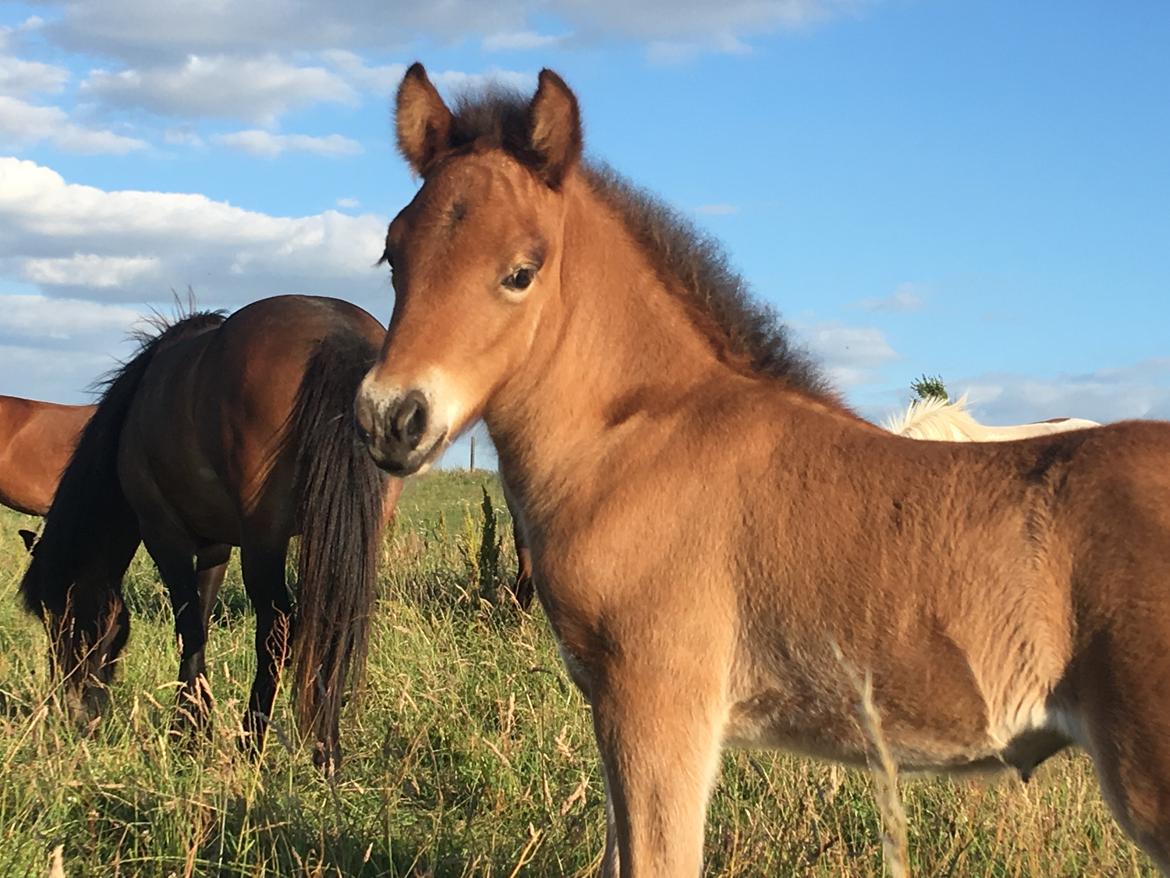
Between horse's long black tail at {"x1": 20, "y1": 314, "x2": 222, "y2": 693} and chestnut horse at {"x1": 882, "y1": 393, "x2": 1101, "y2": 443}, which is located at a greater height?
chestnut horse at {"x1": 882, "y1": 393, "x2": 1101, "y2": 443}

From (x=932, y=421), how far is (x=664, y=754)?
15.0 ft

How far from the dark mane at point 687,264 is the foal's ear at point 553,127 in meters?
0.04

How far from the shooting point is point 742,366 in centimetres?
328

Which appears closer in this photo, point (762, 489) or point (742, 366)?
point (762, 489)

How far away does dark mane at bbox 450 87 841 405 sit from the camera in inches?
127

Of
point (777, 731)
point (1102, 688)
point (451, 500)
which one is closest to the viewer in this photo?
point (1102, 688)

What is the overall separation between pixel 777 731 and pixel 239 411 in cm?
371

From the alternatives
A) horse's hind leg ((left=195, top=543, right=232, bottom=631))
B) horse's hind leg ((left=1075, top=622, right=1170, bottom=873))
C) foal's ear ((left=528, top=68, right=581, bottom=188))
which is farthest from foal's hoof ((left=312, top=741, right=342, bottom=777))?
horse's hind leg ((left=1075, top=622, right=1170, bottom=873))

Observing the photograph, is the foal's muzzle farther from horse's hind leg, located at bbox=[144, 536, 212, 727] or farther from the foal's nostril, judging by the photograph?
horse's hind leg, located at bbox=[144, 536, 212, 727]

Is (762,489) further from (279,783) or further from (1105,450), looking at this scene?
(279,783)

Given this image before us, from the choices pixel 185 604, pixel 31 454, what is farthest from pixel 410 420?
pixel 31 454

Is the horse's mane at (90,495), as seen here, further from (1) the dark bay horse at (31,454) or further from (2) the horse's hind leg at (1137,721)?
(1) the dark bay horse at (31,454)

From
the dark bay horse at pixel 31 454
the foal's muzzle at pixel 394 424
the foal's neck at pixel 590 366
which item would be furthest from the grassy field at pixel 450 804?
the dark bay horse at pixel 31 454

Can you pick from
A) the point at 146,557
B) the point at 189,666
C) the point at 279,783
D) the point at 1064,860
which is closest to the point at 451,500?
the point at 146,557
